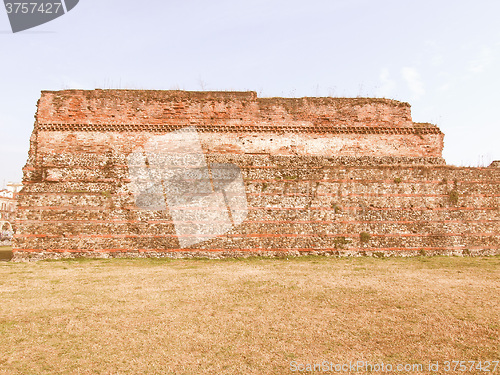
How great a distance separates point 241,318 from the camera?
5449mm

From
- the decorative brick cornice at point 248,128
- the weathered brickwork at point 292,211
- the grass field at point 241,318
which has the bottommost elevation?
the grass field at point 241,318

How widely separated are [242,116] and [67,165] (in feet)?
22.8

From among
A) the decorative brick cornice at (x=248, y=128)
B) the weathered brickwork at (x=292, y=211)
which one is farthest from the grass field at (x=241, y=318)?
the decorative brick cornice at (x=248, y=128)

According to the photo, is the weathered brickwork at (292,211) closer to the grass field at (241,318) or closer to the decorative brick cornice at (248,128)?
the decorative brick cornice at (248,128)

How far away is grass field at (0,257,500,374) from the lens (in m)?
4.16

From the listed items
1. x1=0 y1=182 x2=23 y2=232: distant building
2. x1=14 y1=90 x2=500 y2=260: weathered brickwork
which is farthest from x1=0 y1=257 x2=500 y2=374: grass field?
x1=0 y1=182 x2=23 y2=232: distant building

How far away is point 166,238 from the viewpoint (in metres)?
11.1

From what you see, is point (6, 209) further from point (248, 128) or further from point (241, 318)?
point (241, 318)

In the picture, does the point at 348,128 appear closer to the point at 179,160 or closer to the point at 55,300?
the point at 179,160

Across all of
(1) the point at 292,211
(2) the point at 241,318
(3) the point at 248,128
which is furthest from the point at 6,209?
(2) the point at 241,318

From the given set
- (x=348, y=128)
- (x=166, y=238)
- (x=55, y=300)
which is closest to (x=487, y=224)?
(x=348, y=128)

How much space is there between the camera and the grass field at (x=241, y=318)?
4.16m

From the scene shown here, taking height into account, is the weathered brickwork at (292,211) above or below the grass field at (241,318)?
above

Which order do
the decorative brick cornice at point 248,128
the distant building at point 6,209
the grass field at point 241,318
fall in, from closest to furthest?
the grass field at point 241,318 < the decorative brick cornice at point 248,128 < the distant building at point 6,209
